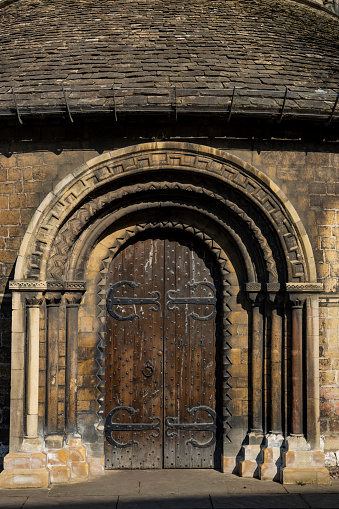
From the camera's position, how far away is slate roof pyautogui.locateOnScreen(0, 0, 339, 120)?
627 cm

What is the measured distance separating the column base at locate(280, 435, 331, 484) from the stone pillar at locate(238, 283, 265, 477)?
348mm

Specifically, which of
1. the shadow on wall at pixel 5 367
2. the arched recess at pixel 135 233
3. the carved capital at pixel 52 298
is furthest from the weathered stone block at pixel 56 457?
the carved capital at pixel 52 298

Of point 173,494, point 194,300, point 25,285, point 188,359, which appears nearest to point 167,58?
point 194,300

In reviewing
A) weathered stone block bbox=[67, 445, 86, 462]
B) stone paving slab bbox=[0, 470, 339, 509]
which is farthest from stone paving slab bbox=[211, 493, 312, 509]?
weathered stone block bbox=[67, 445, 86, 462]

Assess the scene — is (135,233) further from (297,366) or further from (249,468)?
(249,468)

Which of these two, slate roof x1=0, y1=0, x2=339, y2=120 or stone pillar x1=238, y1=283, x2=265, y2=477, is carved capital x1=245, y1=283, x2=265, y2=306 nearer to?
stone pillar x1=238, y1=283, x2=265, y2=477

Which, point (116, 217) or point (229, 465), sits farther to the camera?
point (116, 217)

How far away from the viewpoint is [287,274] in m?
6.31

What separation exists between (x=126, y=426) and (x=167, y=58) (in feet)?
15.6

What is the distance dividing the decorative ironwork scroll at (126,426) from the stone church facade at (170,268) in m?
0.01

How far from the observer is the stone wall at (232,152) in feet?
21.1

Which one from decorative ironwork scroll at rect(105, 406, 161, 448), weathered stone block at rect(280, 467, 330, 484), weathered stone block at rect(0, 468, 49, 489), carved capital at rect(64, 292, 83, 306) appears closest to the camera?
weathered stone block at rect(0, 468, 49, 489)

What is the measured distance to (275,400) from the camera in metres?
6.27

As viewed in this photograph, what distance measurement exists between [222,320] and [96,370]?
1.67m
